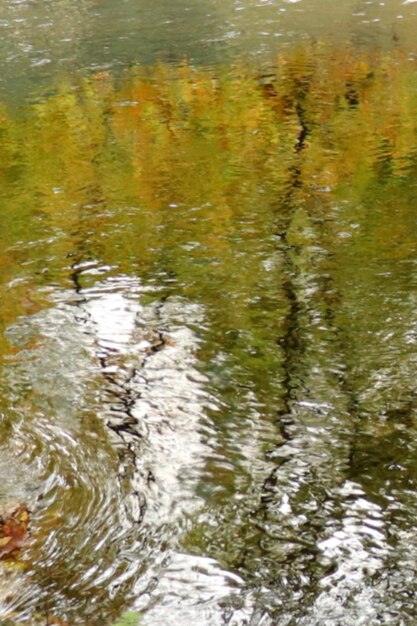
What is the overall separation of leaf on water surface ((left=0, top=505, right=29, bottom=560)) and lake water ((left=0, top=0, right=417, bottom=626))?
0.02 meters

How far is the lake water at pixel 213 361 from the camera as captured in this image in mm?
2949

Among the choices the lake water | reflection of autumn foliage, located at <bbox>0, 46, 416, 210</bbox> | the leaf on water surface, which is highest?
the leaf on water surface

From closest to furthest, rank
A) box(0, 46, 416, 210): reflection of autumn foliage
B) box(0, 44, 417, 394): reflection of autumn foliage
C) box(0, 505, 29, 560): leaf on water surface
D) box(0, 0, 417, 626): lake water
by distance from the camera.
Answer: box(0, 0, 417, 626): lake water
box(0, 505, 29, 560): leaf on water surface
box(0, 44, 417, 394): reflection of autumn foliage
box(0, 46, 416, 210): reflection of autumn foliage

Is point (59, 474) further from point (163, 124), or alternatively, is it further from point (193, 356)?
point (163, 124)

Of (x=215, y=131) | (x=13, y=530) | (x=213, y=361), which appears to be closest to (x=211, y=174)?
(x=215, y=131)

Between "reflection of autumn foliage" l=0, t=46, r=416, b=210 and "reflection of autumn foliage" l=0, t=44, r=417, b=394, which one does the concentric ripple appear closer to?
"reflection of autumn foliage" l=0, t=44, r=417, b=394

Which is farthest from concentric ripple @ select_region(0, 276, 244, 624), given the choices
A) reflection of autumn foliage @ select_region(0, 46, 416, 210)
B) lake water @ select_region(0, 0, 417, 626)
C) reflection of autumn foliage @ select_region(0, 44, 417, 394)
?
reflection of autumn foliage @ select_region(0, 46, 416, 210)

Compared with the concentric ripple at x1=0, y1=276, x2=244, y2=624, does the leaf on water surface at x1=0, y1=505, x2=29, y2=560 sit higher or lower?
higher

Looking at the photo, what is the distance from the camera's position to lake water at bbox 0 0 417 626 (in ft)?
9.68

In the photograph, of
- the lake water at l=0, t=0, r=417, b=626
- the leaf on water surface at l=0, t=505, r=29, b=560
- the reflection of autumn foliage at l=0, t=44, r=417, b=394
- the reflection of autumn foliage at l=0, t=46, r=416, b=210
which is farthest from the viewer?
the reflection of autumn foliage at l=0, t=46, r=416, b=210

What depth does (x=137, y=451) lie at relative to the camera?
365cm

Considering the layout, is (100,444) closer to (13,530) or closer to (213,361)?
(13,530)

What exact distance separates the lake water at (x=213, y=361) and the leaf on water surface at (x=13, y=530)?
2 centimetres

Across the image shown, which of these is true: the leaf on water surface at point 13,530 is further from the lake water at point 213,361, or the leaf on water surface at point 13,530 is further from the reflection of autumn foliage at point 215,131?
the reflection of autumn foliage at point 215,131
